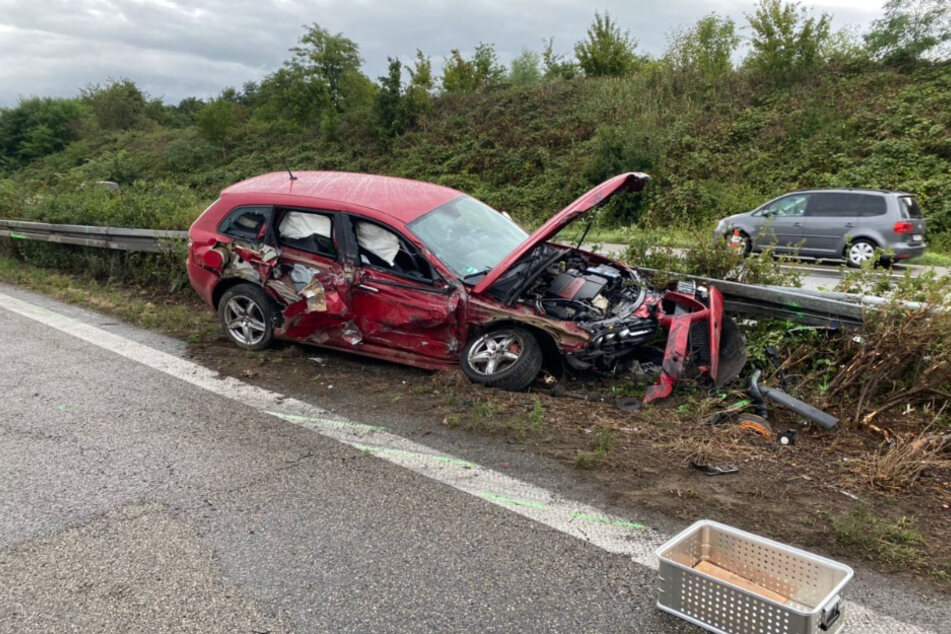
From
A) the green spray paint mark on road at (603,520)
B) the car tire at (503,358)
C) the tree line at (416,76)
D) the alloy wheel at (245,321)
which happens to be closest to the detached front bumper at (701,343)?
the car tire at (503,358)

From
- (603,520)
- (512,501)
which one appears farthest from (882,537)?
(512,501)

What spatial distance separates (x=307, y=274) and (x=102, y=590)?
3.64 m

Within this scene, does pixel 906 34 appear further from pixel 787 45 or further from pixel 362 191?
pixel 362 191

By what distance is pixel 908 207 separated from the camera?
13609 millimetres

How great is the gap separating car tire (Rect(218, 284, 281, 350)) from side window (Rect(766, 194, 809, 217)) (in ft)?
40.3

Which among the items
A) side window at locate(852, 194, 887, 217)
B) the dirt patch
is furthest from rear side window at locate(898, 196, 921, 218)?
the dirt patch

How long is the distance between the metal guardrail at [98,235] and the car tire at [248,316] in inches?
120

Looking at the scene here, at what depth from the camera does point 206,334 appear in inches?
290

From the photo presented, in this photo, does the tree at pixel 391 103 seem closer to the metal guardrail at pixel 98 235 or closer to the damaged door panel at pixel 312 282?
the metal guardrail at pixel 98 235

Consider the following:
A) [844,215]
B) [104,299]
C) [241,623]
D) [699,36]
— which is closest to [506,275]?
[241,623]

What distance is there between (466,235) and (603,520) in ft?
11.2

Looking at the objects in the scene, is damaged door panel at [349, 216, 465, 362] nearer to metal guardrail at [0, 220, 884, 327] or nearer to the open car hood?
the open car hood

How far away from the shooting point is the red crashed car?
5.43 m

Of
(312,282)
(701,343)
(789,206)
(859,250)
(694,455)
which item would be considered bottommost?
(694,455)
